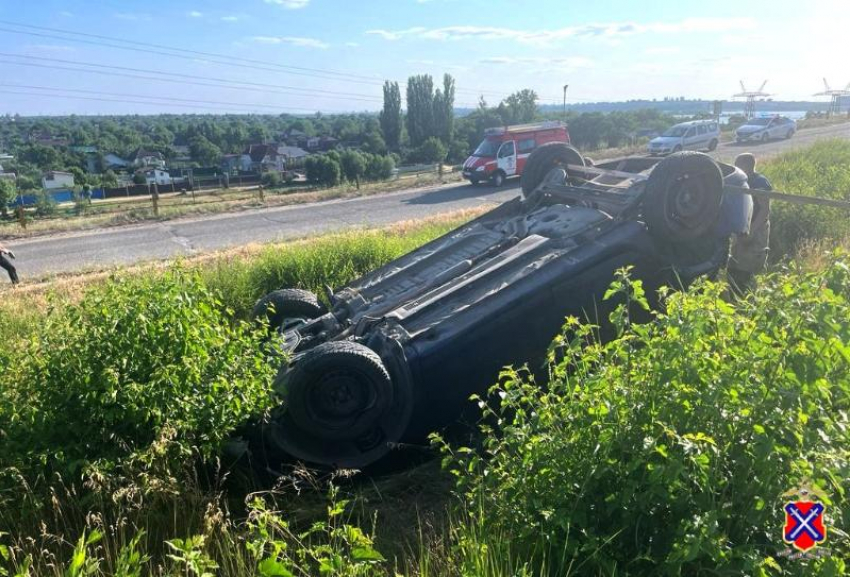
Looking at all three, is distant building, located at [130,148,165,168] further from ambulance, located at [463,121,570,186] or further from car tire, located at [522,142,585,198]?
car tire, located at [522,142,585,198]

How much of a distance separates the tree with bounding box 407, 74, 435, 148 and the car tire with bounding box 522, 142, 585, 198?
72497mm

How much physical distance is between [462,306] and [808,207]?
720cm

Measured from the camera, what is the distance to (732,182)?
19.6 feet

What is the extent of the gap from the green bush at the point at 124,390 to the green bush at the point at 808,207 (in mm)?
7948

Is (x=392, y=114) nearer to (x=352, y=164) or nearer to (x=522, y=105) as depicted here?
(x=522, y=105)

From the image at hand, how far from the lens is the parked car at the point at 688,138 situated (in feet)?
85.8

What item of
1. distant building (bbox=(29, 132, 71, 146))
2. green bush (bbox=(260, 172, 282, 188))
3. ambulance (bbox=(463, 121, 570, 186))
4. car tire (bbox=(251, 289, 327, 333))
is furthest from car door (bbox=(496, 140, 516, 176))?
distant building (bbox=(29, 132, 71, 146))

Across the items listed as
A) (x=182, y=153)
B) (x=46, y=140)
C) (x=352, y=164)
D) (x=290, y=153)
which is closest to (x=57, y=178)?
(x=290, y=153)

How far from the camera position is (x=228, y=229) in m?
17.5

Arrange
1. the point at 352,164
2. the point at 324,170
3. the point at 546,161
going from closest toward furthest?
the point at 546,161 < the point at 324,170 < the point at 352,164

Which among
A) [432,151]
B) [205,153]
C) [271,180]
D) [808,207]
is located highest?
[205,153]

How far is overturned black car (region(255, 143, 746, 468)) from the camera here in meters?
4.06

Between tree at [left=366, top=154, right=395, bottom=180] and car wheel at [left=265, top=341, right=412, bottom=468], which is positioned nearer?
car wheel at [left=265, top=341, right=412, bottom=468]

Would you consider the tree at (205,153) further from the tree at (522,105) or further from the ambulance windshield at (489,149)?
the ambulance windshield at (489,149)
